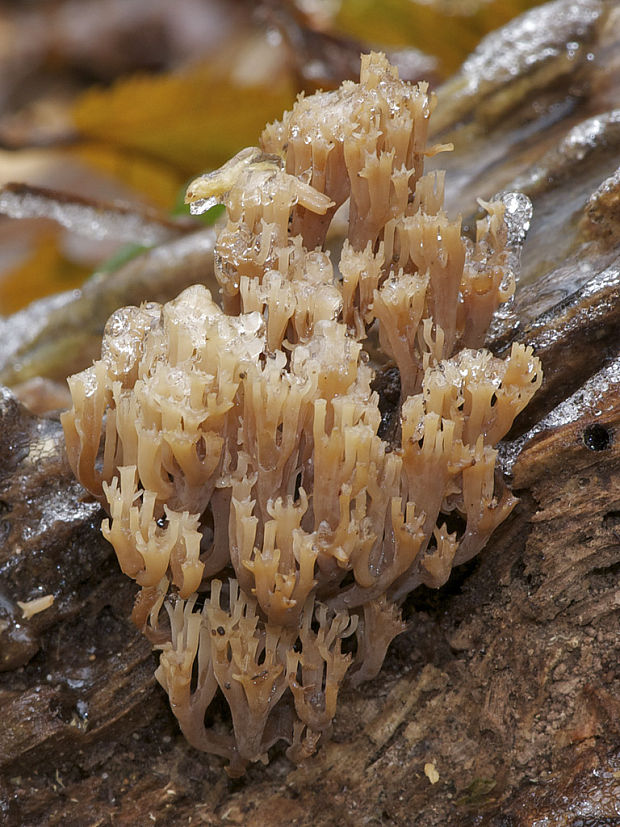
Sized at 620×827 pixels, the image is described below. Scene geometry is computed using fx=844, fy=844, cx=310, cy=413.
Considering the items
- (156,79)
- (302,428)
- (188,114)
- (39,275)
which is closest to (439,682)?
(302,428)

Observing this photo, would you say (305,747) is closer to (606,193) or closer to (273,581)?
(273,581)

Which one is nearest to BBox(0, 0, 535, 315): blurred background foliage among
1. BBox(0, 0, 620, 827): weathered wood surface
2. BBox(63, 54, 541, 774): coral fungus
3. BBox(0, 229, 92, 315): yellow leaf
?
BBox(0, 229, 92, 315): yellow leaf

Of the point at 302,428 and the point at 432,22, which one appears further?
the point at 432,22

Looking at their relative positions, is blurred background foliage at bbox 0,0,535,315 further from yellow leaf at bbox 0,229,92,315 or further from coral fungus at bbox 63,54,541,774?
coral fungus at bbox 63,54,541,774

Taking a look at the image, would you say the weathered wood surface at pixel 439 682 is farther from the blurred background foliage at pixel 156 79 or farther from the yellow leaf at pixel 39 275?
the yellow leaf at pixel 39 275

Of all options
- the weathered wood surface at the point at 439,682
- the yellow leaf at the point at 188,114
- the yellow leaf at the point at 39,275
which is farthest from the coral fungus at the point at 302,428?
the yellow leaf at the point at 39,275

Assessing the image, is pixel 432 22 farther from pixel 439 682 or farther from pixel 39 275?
pixel 439 682
